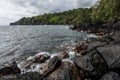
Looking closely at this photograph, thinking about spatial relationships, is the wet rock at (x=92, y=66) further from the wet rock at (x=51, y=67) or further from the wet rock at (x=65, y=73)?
the wet rock at (x=51, y=67)

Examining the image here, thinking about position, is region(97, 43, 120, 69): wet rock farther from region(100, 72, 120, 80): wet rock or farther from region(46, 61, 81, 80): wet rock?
region(46, 61, 81, 80): wet rock

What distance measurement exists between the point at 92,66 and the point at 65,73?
103 inches

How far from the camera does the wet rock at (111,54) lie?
18767mm

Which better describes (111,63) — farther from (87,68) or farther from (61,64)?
(61,64)

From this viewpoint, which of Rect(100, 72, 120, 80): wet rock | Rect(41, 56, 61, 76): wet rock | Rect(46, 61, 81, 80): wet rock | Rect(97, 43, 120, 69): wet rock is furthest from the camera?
Rect(41, 56, 61, 76): wet rock

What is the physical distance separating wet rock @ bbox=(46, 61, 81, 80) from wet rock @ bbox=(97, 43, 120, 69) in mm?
3172

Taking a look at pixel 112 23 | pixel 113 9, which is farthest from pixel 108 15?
pixel 112 23

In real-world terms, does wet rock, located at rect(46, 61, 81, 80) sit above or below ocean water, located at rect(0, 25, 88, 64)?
above

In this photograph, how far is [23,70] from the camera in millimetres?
23938

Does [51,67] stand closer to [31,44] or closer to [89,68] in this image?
[89,68]

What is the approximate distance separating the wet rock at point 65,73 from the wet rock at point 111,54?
3172mm

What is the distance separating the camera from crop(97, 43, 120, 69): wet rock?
1877 centimetres

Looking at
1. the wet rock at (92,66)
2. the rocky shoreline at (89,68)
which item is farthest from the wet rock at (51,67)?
the wet rock at (92,66)

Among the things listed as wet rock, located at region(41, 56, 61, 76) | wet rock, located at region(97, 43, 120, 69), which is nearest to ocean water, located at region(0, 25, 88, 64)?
wet rock, located at region(41, 56, 61, 76)
